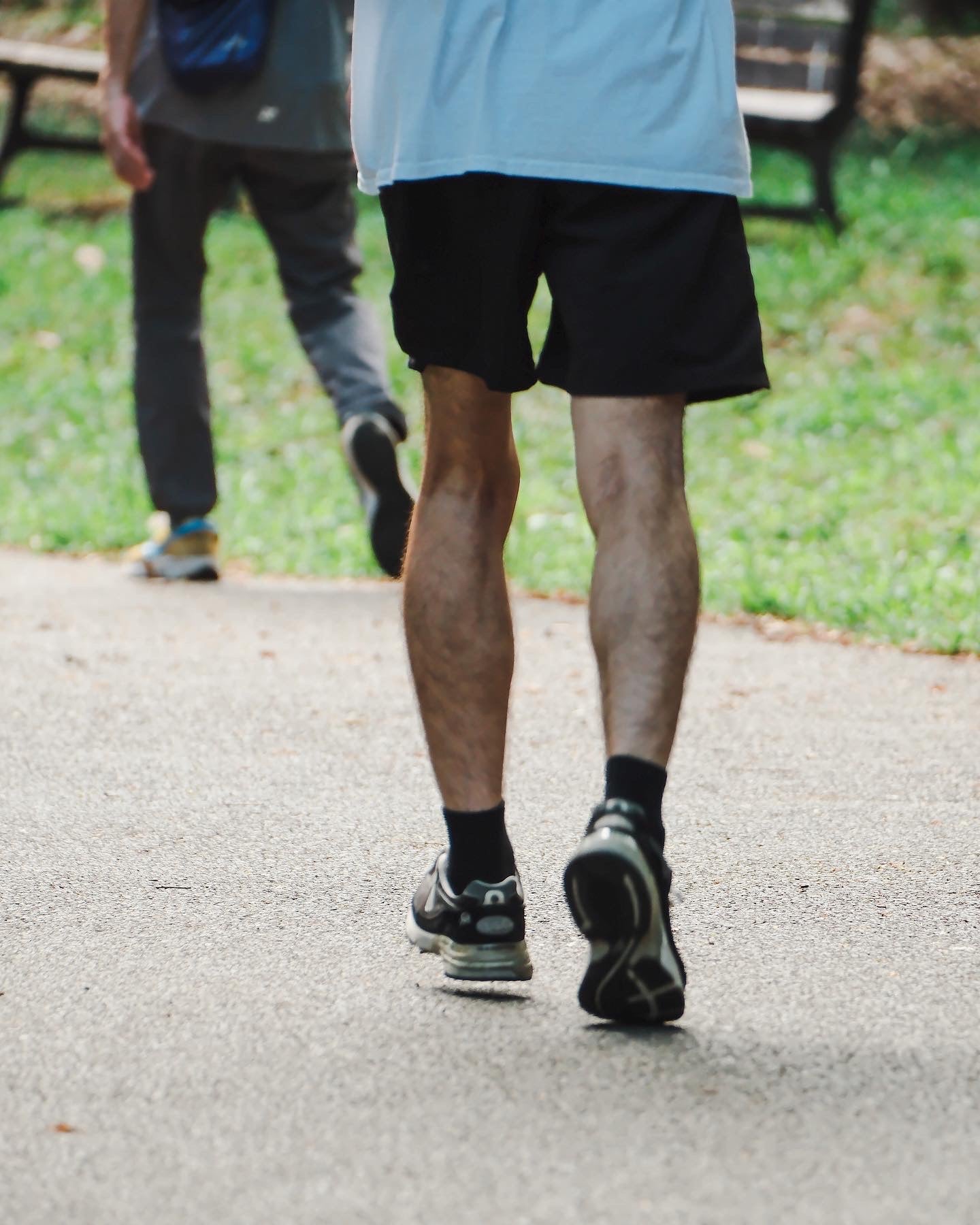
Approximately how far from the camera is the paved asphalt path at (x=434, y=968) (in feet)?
6.28

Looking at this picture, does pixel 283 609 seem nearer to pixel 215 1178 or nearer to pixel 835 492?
pixel 835 492

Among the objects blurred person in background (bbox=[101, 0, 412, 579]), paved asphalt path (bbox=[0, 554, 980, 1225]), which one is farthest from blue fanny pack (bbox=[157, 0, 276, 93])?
paved asphalt path (bbox=[0, 554, 980, 1225])

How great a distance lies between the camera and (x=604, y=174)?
2.31 m

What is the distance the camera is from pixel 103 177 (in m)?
13.5

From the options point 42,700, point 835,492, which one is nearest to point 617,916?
point 42,700

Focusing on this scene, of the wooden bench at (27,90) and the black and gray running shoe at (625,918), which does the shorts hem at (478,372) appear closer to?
the black and gray running shoe at (625,918)

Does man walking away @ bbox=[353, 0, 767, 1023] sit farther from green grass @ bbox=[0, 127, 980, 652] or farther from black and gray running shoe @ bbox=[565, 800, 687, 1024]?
green grass @ bbox=[0, 127, 980, 652]

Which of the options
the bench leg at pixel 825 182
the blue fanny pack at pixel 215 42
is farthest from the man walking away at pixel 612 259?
the bench leg at pixel 825 182

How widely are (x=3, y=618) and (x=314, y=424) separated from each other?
3.21 metres

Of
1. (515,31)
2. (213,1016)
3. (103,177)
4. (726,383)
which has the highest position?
(515,31)

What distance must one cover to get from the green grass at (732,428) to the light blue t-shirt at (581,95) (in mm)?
2648

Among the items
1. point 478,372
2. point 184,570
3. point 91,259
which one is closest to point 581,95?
point 478,372

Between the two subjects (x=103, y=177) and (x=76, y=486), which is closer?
(x=76, y=486)

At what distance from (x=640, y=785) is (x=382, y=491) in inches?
113
